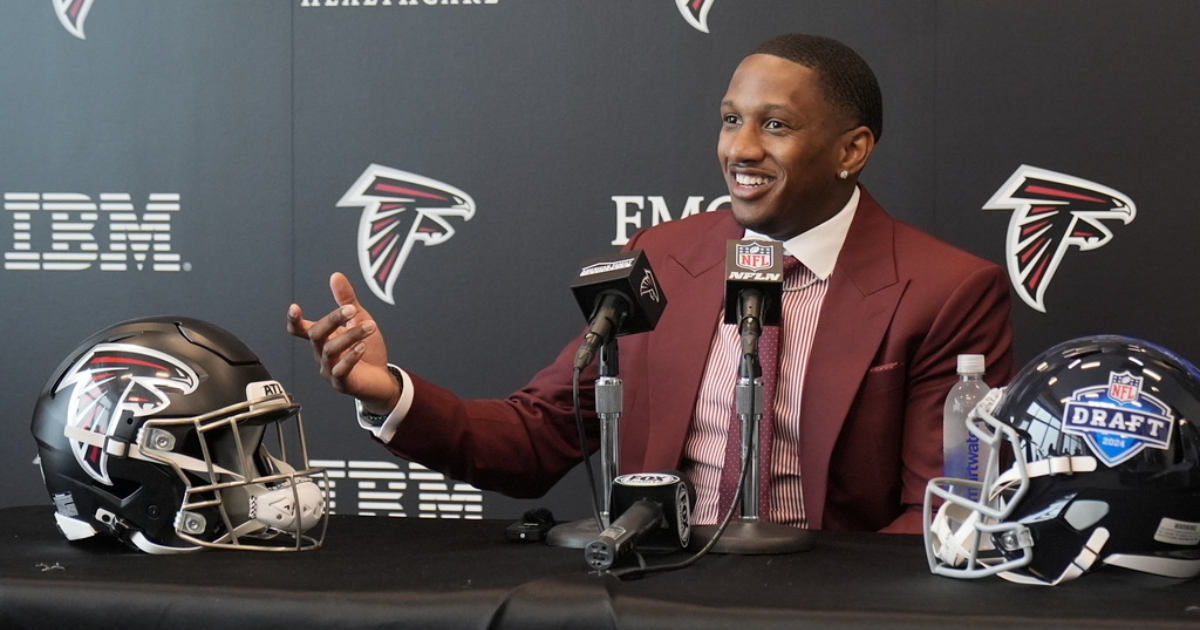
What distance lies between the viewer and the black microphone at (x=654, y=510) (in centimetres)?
145

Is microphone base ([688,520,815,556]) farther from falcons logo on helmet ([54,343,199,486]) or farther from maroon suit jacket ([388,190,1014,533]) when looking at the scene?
falcons logo on helmet ([54,343,199,486])

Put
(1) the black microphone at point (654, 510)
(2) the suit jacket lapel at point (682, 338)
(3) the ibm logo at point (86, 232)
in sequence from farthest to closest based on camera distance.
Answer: (3) the ibm logo at point (86, 232)
(2) the suit jacket lapel at point (682, 338)
(1) the black microphone at point (654, 510)

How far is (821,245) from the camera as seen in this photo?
2.25m

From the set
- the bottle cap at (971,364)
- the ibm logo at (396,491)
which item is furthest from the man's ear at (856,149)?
the ibm logo at (396,491)

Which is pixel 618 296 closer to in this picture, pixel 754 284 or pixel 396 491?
pixel 754 284

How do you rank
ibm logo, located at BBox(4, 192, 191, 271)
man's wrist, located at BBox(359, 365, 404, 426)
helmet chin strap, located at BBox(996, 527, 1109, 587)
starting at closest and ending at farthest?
helmet chin strap, located at BBox(996, 527, 1109, 587) → man's wrist, located at BBox(359, 365, 404, 426) → ibm logo, located at BBox(4, 192, 191, 271)

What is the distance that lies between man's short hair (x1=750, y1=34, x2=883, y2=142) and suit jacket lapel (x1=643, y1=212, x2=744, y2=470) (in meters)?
0.30

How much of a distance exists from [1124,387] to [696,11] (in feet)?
5.71

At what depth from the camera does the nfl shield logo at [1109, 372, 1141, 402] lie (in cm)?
136

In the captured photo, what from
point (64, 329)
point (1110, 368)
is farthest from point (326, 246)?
point (1110, 368)

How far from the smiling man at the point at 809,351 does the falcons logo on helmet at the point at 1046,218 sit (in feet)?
1.85

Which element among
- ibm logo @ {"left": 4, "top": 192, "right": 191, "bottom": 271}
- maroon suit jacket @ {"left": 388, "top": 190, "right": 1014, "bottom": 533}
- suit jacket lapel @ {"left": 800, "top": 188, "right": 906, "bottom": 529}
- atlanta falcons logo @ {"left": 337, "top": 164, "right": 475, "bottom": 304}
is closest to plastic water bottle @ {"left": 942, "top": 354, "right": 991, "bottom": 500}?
maroon suit jacket @ {"left": 388, "top": 190, "right": 1014, "bottom": 533}

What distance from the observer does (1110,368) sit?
4.54ft

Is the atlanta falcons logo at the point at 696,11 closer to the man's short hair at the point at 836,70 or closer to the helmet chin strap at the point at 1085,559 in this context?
the man's short hair at the point at 836,70
